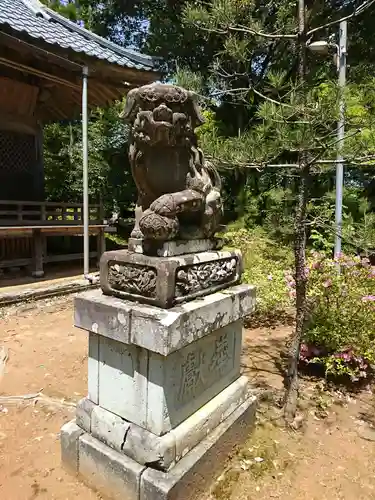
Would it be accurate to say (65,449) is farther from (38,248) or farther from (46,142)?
(46,142)

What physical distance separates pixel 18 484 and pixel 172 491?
3.23 ft

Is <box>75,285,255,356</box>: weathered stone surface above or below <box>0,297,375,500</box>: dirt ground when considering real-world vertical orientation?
above

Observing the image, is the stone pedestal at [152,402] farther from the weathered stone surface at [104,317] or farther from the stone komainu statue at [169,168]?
the stone komainu statue at [169,168]

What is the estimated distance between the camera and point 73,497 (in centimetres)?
213

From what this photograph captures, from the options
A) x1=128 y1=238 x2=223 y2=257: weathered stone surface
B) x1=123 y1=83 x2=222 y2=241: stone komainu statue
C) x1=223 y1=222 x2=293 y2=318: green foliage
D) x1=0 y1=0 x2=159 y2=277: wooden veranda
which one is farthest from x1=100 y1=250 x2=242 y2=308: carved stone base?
x1=0 y1=0 x2=159 y2=277: wooden veranda

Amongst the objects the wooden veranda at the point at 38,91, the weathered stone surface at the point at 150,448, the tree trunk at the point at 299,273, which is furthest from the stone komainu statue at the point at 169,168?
the wooden veranda at the point at 38,91

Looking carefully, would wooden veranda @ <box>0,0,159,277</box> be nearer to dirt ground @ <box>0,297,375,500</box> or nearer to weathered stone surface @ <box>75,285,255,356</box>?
dirt ground @ <box>0,297,375,500</box>

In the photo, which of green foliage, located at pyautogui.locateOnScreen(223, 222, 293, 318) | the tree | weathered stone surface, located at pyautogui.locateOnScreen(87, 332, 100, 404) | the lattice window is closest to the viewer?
weathered stone surface, located at pyautogui.locateOnScreen(87, 332, 100, 404)

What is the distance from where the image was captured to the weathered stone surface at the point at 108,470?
2.03m

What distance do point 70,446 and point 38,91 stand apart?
766cm

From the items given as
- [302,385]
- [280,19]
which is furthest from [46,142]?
[302,385]

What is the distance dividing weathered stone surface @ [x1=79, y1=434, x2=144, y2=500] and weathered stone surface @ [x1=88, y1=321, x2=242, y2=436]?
215 mm

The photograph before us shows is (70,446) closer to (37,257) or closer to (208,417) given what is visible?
(208,417)

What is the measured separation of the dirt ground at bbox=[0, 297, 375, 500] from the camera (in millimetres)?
2219
